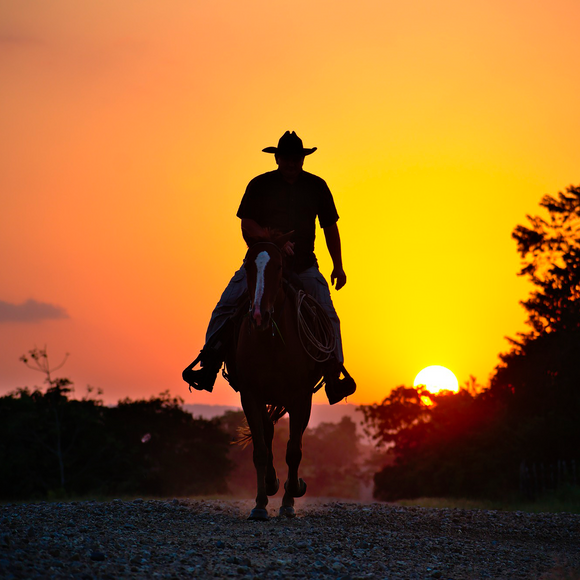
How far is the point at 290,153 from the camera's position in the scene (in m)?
10.2

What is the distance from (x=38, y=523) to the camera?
8234 mm

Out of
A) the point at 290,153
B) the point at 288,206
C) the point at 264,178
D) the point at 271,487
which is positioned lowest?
the point at 271,487

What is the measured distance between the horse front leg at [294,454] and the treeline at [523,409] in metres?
17.2

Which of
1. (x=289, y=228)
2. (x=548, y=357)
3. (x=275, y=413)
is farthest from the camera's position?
(x=548, y=357)

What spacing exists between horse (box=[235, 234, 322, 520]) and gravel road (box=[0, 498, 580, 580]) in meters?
1.13

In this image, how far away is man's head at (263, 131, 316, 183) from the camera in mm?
10250

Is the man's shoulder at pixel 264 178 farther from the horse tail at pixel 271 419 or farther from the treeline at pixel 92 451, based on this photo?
the treeline at pixel 92 451

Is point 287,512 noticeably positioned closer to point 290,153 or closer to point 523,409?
point 290,153

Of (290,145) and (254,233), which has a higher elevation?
(290,145)

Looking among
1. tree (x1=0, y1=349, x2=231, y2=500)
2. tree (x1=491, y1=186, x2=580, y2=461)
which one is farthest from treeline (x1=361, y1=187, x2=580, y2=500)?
tree (x1=0, y1=349, x2=231, y2=500)

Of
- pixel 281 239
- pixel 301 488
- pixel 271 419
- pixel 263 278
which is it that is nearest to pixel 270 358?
pixel 263 278

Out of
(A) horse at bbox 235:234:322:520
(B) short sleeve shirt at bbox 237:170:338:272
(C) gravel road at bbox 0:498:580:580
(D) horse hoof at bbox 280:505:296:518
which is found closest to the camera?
(C) gravel road at bbox 0:498:580:580

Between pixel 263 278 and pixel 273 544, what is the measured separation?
9.47 ft

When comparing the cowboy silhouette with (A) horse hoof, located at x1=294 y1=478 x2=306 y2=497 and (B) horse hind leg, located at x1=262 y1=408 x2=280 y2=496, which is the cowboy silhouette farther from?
(A) horse hoof, located at x1=294 y1=478 x2=306 y2=497
